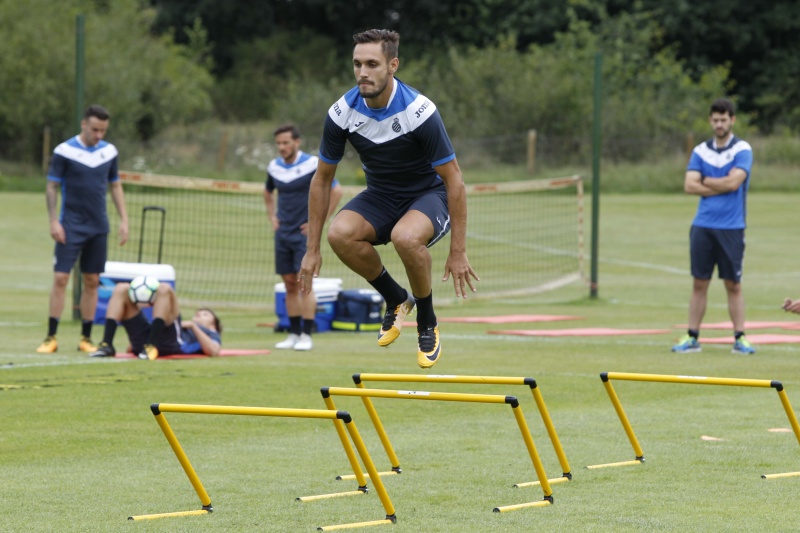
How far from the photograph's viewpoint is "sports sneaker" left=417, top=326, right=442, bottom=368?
7762 mm

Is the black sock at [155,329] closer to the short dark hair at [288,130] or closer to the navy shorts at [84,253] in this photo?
the navy shorts at [84,253]

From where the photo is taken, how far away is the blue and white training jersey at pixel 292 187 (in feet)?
46.4

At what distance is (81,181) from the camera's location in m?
13.7

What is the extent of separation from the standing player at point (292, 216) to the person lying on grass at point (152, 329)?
1243 millimetres

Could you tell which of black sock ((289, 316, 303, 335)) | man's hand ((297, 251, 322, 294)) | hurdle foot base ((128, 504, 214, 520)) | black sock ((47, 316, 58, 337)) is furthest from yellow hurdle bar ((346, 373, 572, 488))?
black sock ((47, 316, 58, 337))

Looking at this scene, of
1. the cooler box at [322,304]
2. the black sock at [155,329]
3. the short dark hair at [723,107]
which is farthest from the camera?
the cooler box at [322,304]

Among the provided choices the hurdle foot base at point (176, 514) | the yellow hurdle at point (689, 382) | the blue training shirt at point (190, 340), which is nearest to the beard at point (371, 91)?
the yellow hurdle at point (689, 382)

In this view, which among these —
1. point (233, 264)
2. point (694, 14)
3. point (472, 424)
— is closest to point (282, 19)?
point (694, 14)

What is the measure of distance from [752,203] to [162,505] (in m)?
32.3

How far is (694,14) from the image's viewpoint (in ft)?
188

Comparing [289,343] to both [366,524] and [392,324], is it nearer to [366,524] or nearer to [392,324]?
[392,324]

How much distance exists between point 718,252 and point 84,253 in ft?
21.7

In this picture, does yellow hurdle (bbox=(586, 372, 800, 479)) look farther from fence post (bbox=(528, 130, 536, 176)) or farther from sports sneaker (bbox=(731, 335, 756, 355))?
fence post (bbox=(528, 130, 536, 176))

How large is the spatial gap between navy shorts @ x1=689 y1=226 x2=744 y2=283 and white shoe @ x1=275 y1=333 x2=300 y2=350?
4.36m
